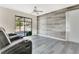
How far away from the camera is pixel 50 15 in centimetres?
945

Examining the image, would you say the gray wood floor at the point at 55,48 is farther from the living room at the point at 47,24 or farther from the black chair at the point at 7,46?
the black chair at the point at 7,46

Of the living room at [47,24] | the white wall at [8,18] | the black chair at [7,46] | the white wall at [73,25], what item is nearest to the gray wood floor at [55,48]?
the living room at [47,24]

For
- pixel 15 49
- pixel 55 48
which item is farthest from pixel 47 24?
pixel 15 49

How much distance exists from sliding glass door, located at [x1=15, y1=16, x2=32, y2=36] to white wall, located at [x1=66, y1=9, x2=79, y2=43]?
4.64 m

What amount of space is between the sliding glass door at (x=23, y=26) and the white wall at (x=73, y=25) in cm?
464

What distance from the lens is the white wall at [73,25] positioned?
6.53 m

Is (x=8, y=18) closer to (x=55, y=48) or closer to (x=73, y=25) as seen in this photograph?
(x=55, y=48)

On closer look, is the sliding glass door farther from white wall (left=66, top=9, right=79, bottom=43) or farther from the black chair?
the black chair

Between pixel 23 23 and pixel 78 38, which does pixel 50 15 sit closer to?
pixel 23 23

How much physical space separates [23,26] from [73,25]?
17.7 ft

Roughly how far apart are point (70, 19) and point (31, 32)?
576 centimetres

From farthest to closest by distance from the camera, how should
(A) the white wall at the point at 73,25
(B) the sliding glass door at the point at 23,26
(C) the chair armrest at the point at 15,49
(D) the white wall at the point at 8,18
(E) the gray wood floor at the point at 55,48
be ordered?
(B) the sliding glass door at the point at 23,26
(D) the white wall at the point at 8,18
(A) the white wall at the point at 73,25
(E) the gray wood floor at the point at 55,48
(C) the chair armrest at the point at 15,49

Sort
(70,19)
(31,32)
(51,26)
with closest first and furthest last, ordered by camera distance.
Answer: (70,19)
(51,26)
(31,32)
